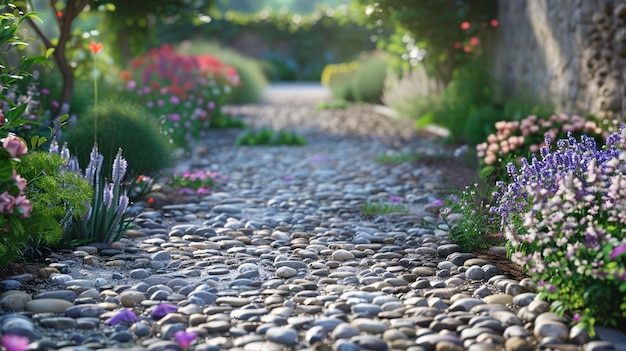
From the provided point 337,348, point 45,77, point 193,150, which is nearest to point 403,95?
point 193,150

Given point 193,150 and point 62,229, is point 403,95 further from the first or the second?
point 62,229

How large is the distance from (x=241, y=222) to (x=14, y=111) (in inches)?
69.7

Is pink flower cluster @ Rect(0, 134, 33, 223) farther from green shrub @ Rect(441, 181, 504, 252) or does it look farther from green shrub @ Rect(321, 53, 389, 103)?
green shrub @ Rect(321, 53, 389, 103)

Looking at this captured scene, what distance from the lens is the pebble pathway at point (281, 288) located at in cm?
271

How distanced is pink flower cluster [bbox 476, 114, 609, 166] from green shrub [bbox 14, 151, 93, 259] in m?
3.09

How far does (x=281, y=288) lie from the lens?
331 centimetres

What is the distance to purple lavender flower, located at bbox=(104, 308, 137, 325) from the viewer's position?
9.28ft

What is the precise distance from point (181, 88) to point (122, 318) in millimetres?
6427

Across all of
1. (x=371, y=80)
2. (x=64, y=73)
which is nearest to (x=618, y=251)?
(x=64, y=73)

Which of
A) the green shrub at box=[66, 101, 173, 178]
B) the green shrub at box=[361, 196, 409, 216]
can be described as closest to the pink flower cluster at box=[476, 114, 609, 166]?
the green shrub at box=[361, 196, 409, 216]

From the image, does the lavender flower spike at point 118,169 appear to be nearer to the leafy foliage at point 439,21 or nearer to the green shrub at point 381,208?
the green shrub at point 381,208

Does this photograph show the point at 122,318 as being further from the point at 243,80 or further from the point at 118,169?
the point at 243,80

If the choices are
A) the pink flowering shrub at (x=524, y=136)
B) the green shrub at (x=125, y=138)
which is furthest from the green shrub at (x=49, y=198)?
the pink flowering shrub at (x=524, y=136)

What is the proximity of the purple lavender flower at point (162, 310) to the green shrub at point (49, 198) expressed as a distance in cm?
74
